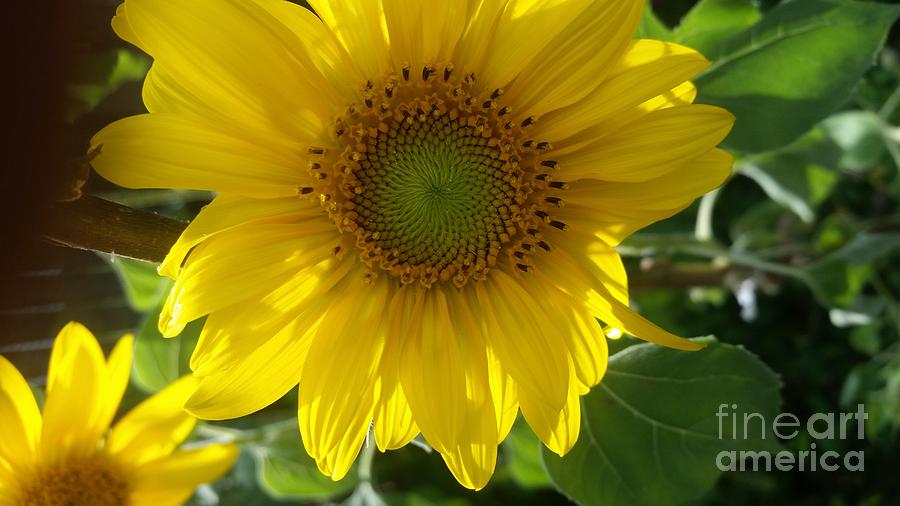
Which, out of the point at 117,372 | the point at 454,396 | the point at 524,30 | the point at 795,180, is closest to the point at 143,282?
the point at 117,372

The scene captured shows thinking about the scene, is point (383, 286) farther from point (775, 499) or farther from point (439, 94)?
point (775, 499)

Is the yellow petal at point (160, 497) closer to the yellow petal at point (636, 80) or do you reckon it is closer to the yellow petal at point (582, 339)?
the yellow petal at point (582, 339)

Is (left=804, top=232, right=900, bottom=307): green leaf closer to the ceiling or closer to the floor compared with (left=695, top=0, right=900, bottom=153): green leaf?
closer to the floor

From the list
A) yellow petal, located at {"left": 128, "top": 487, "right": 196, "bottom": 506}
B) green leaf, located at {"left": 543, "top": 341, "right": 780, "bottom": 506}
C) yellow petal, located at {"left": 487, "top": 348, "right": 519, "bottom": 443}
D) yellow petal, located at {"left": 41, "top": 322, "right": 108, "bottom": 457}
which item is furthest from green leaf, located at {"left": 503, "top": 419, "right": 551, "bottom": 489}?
yellow petal, located at {"left": 41, "top": 322, "right": 108, "bottom": 457}

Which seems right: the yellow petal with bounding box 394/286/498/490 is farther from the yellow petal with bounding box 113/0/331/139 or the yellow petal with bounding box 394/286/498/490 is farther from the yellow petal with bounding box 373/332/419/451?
the yellow petal with bounding box 113/0/331/139

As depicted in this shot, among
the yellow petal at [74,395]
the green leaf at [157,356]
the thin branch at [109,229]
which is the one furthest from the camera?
the green leaf at [157,356]

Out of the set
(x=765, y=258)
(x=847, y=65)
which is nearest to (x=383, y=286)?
(x=847, y=65)

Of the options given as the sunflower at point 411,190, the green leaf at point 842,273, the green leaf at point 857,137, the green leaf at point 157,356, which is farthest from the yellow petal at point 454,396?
the green leaf at point 857,137

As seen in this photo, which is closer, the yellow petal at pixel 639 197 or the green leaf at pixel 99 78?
the yellow petal at pixel 639 197

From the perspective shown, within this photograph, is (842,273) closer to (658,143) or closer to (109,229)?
(658,143)
